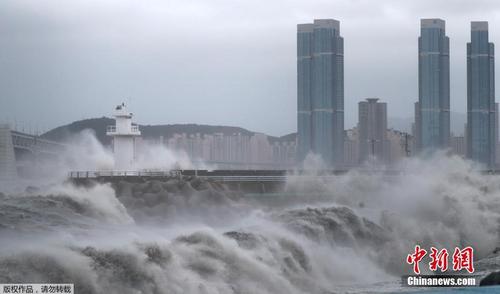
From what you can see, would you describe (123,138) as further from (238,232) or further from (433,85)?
(433,85)

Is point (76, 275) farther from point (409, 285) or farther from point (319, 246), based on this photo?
point (319, 246)

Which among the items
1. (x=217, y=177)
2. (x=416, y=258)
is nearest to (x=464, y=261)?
(x=416, y=258)

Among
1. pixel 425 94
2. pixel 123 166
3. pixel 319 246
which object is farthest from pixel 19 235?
pixel 425 94

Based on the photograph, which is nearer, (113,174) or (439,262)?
(439,262)

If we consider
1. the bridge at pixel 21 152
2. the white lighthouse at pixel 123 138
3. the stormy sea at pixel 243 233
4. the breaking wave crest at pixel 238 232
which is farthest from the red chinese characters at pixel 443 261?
the bridge at pixel 21 152

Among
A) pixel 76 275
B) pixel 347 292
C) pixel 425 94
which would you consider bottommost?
pixel 347 292

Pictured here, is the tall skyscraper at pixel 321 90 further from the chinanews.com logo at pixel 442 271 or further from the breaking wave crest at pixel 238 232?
the chinanews.com logo at pixel 442 271
